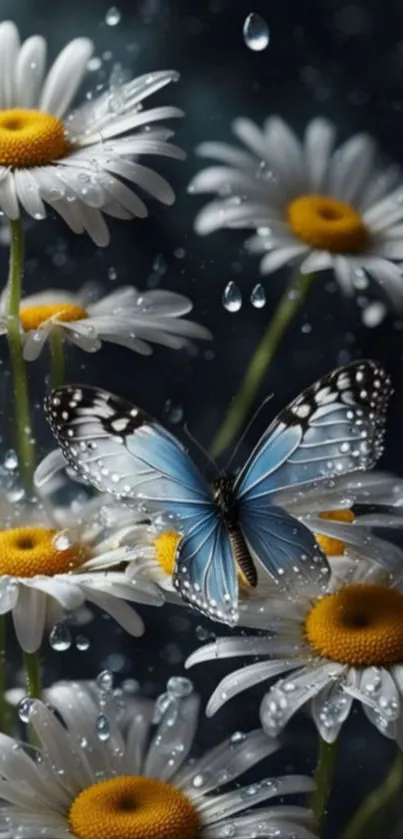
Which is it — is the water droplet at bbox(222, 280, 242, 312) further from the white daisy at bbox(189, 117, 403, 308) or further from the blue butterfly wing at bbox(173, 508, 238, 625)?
the blue butterfly wing at bbox(173, 508, 238, 625)

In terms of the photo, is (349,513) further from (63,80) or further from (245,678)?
(63,80)

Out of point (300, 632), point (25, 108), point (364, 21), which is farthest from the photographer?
point (364, 21)

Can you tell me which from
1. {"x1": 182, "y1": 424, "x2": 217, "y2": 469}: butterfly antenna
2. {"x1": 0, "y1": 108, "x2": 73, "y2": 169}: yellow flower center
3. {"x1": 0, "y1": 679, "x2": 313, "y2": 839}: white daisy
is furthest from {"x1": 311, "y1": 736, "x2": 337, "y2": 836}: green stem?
{"x1": 0, "y1": 108, "x2": 73, "y2": 169}: yellow flower center

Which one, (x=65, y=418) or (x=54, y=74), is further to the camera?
(x=54, y=74)

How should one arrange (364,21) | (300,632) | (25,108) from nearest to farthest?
1. (300,632)
2. (25,108)
3. (364,21)

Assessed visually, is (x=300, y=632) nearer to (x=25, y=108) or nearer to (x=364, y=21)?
(x=25, y=108)

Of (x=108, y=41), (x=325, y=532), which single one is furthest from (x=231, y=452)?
(x=108, y=41)
